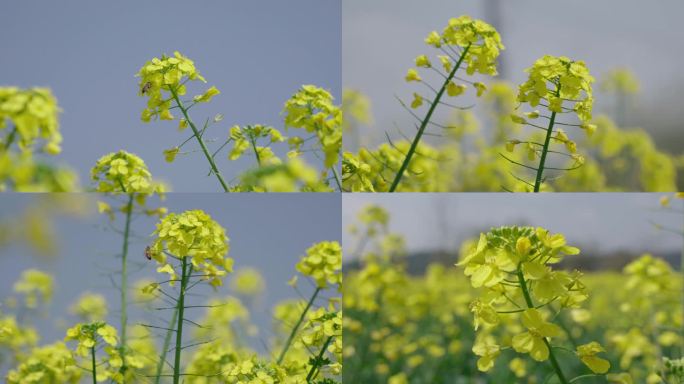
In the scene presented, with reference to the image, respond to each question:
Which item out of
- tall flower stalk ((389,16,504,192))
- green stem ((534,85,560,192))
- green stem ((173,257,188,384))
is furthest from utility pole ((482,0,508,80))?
green stem ((173,257,188,384))

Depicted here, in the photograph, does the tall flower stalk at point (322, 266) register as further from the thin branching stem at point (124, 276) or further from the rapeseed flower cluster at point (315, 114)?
the thin branching stem at point (124, 276)

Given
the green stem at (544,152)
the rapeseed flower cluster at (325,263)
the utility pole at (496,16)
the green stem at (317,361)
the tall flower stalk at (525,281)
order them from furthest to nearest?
1. the utility pole at (496,16)
2. the rapeseed flower cluster at (325,263)
3. the green stem at (317,361)
4. the green stem at (544,152)
5. the tall flower stalk at (525,281)

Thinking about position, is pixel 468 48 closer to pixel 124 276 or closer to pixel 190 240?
pixel 190 240

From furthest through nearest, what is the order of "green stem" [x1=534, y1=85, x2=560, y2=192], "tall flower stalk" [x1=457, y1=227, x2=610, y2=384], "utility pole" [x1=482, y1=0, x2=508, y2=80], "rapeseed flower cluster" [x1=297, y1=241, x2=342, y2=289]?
"utility pole" [x1=482, y1=0, x2=508, y2=80] < "rapeseed flower cluster" [x1=297, y1=241, x2=342, y2=289] < "green stem" [x1=534, y1=85, x2=560, y2=192] < "tall flower stalk" [x1=457, y1=227, x2=610, y2=384]

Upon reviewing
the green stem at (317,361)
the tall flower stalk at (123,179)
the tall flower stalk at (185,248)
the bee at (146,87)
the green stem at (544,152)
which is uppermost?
the bee at (146,87)

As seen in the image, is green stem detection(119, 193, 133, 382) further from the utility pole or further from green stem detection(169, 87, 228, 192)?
the utility pole

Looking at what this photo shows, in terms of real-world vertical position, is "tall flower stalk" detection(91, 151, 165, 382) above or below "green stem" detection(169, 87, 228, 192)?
below

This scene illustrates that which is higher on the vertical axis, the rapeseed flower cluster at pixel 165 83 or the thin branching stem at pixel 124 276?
the rapeseed flower cluster at pixel 165 83

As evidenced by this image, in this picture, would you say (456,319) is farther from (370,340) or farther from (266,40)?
(266,40)

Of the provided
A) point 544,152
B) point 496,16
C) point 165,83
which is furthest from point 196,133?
point 496,16

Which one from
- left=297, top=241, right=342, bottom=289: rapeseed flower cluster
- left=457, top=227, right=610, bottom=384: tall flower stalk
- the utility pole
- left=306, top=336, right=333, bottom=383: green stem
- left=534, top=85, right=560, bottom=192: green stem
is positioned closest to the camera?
left=457, top=227, right=610, bottom=384: tall flower stalk

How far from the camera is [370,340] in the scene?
2705 mm

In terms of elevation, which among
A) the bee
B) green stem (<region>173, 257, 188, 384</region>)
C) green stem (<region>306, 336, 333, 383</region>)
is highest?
the bee

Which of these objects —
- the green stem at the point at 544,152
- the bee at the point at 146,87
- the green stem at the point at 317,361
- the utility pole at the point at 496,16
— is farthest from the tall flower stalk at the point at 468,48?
the utility pole at the point at 496,16
